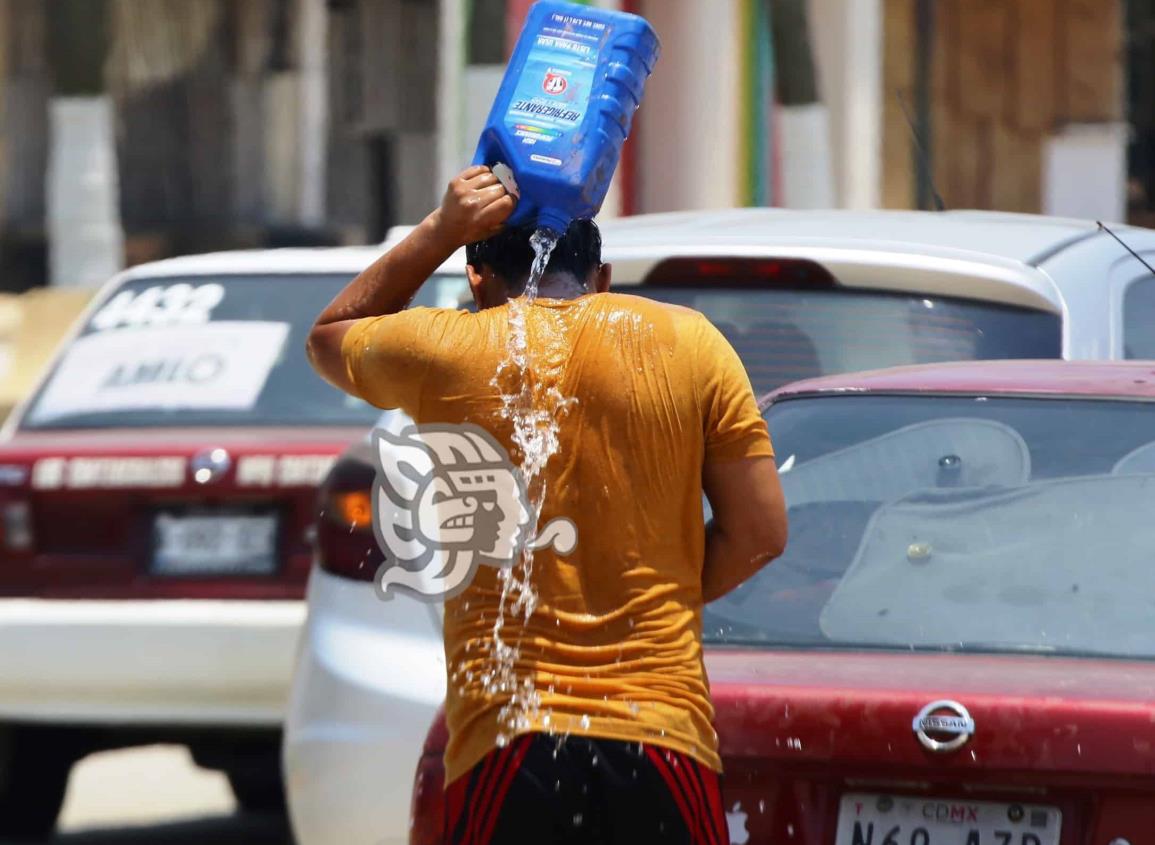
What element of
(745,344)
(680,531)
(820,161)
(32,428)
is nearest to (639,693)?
(680,531)

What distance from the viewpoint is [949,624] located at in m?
3.72

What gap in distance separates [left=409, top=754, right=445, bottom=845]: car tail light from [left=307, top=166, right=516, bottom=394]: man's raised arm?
23.1 inches

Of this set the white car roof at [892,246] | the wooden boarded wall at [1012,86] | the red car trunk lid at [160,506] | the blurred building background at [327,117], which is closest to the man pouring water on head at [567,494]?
the white car roof at [892,246]

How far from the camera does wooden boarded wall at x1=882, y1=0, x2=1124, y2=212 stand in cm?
1927

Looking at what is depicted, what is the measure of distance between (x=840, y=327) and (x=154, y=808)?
131 inches

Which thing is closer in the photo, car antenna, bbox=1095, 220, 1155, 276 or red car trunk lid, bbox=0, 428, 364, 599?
car antenna, bbox=1095, 220, 1155, 276

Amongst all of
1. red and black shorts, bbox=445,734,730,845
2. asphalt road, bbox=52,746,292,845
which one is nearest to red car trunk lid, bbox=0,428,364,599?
asphalt road, bbox=52,746,292,845

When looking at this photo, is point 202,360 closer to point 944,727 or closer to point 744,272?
point 744,272

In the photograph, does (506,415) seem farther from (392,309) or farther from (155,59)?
(155,59)

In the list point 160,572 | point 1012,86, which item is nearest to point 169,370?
point 160,572

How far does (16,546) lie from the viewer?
6.36 m

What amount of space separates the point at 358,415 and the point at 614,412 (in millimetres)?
3523

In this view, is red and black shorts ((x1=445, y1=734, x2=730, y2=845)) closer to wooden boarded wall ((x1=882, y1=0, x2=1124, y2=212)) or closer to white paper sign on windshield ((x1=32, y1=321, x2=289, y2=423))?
white paper sign on windshield ((x1=32, y1=321, x2=289, y2=423))

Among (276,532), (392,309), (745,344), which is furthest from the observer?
(276,532)
